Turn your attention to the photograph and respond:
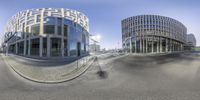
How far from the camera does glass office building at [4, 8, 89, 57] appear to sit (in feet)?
12.2

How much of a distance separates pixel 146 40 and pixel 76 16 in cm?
1263

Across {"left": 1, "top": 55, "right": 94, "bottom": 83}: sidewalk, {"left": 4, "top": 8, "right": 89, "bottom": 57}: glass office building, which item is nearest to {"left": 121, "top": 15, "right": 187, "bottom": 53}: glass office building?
{"left": 1, "top": 55, "right": 94, "bottom": 83}: sidewalk

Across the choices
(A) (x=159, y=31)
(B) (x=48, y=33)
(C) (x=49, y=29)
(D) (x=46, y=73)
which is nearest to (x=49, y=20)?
(C) (x=49, y=29)

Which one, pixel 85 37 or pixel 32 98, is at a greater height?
pixel 85 37

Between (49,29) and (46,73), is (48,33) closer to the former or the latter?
(49,29)

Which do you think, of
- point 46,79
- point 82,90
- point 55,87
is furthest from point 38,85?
point 82,90

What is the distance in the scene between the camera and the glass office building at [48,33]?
12.2ft

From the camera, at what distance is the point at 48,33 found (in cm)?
375

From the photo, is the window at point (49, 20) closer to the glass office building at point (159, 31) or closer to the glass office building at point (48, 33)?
the glass office building at point (48, 33)

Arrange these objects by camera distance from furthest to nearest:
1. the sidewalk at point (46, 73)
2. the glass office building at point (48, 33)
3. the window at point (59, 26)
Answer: the sidewalk at point (46, 73)
the window at point (59, 26)
the glass office building at point (48, 33)

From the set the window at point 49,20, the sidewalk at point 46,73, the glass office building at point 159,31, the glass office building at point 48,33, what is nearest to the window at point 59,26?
the glass office building at point 48,33

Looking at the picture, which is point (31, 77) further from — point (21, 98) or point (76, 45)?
point (76, 45)

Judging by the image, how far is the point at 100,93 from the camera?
15.5 feet

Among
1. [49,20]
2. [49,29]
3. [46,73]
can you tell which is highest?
[49,20]
